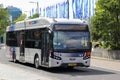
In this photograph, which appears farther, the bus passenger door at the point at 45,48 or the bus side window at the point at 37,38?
the bus side window at the point at 37,38

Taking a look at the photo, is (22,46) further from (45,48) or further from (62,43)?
(62,43)

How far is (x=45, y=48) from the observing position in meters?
23.4

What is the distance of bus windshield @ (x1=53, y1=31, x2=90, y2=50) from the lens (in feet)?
73.5

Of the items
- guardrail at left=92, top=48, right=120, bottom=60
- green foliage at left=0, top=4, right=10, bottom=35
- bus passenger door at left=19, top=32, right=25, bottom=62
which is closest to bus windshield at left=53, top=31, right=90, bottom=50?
bus passenger door at left=19, top=32, right=25, bottom=62

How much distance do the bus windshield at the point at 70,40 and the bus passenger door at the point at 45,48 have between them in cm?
74

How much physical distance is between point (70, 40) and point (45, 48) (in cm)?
170

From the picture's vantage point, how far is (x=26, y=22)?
91.2 feet

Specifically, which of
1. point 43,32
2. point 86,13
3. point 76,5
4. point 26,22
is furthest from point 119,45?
point 76,5

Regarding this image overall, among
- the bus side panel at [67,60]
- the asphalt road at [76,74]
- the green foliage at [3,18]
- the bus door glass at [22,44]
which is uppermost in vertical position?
the green foliage at [3,18]

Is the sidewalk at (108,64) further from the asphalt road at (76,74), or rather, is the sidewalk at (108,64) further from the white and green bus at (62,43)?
the white and green bus at (62,43)

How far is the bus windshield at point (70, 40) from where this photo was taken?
2241 centimetres

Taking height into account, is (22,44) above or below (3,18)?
below

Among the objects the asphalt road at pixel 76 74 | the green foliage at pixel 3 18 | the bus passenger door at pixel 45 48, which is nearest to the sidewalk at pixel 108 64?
the asphalt road at pixel 76 74

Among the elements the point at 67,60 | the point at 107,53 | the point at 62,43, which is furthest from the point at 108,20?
the point at 67,60
